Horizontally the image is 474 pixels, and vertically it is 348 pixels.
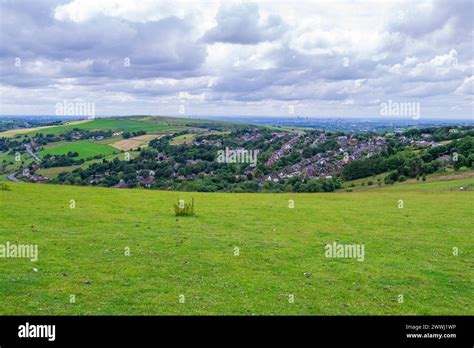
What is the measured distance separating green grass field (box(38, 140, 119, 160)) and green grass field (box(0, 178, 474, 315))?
410 ft

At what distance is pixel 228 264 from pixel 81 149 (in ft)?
496

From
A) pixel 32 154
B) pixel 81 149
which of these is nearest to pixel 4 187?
pixel 81 149

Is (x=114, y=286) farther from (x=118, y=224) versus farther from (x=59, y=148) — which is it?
(x=59, y=148)

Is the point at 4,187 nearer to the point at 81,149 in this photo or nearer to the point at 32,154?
the point at 81,149

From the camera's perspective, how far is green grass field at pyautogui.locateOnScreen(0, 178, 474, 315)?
41.1 ft

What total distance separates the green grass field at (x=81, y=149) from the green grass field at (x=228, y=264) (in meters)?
125

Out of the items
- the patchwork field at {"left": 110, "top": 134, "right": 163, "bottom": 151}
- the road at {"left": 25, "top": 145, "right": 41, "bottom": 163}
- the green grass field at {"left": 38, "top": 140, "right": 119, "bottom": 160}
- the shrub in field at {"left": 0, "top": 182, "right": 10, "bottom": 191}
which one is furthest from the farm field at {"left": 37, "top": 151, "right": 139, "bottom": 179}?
the shrub in field at {"left": 0, "top": 182, "right": 10, "bottom": 191}

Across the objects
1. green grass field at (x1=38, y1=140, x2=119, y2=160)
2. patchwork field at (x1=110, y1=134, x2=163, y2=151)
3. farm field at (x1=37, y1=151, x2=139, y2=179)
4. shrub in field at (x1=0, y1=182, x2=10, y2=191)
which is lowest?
farm field at (x1=37, y1=151, x2=139, y2=179)

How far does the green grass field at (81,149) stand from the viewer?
150m

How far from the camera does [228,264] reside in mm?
16531

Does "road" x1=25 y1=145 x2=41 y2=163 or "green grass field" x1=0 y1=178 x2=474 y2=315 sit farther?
"road" x1=25 y1=145 x2=41 y2=163

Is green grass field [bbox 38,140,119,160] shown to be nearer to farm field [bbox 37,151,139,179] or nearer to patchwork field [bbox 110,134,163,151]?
patchwork field [bbox 110,134,163,151]

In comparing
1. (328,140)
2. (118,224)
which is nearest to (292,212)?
(118,224)
